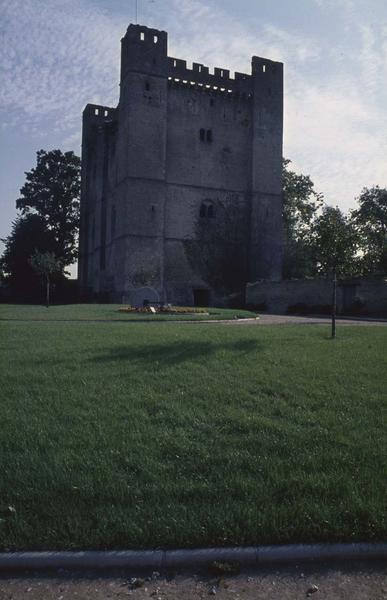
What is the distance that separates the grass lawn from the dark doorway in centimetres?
2991

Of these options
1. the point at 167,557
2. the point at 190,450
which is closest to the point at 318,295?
the point at 190,450

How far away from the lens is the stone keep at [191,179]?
35.6 metres

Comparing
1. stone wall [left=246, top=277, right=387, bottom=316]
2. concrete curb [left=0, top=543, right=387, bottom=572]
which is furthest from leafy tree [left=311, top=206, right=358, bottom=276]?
stone wall [left=246, top=277, right=387, bottom=316]

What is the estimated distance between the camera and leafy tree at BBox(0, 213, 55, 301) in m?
47.1

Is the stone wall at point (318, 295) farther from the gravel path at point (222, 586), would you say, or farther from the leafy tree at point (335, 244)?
the gravel path at point (222, 586)

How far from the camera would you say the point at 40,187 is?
2032 inches

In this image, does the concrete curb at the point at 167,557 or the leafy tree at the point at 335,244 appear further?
the leafy tree at the point at 335,244

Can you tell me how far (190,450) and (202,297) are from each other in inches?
1333

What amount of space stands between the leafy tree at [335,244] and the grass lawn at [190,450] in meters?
5.78

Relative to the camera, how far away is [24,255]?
4741 centimetres

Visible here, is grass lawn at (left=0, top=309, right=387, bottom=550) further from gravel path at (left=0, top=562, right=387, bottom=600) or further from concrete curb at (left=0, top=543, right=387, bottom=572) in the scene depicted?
gravel path at (left=0, top=562, right=387, bottom=600)

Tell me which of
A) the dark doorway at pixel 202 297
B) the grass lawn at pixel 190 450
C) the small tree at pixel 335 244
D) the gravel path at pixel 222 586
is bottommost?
the gravel path at pixel 222 586

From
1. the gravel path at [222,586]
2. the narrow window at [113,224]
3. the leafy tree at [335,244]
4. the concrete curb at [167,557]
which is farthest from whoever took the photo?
the narrow window at [113,224]

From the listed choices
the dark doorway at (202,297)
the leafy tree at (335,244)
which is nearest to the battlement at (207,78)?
the dark doorway at (202,297)
